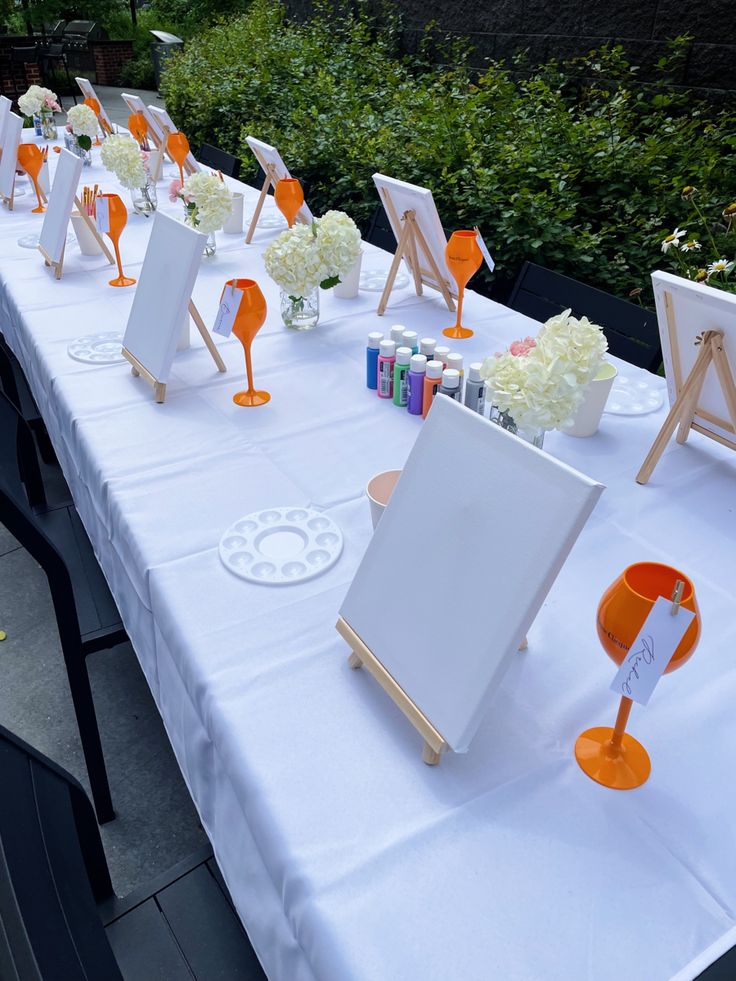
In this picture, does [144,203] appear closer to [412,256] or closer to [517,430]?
[412,256]

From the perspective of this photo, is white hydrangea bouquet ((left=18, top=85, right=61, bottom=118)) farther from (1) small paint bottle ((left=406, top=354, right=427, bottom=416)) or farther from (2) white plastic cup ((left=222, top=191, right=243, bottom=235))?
(1) small paint bottle ((left=406, top=354, right=427, bottom=416))

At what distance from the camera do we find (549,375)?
43.7 inches

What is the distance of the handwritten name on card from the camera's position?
0.65 metres

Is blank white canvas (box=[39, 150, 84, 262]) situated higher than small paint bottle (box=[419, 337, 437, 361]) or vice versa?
small paint bottle (box=[419, 337, 437, 361])

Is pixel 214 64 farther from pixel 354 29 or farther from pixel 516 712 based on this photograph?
pixel 516 712

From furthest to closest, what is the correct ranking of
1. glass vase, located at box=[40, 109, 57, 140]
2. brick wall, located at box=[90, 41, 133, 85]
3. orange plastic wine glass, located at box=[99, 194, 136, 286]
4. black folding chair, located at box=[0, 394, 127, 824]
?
1. brick wall, located at box=[90, 41, 133, 85]
2. glass vase, located at box=[40, 109, 57, 140]
3. orange plastic wine glass, located at box=[99, 194, 136, 286]
4. black folding chair, located at box=[0, 394, 127, 824]

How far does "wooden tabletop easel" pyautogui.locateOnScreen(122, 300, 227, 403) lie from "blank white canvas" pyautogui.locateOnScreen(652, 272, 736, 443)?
0.97 meters

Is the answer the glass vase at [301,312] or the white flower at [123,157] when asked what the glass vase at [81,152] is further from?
the glass vase at [301,312]

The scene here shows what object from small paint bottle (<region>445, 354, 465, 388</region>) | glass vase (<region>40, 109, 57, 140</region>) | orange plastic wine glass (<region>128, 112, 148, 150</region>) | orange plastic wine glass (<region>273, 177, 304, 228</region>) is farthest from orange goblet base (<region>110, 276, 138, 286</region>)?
glass vase (<region>40, 109, 57, 140</region>)

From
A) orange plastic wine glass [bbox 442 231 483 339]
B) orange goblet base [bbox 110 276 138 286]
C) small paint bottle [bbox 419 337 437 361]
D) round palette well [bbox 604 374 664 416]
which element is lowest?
orange goblet base [bbox 110 276 138 286]

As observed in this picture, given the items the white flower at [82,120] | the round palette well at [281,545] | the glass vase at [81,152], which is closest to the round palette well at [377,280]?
the round palette well at [281,545]

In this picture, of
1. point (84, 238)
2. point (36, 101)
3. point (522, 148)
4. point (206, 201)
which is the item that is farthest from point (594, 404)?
point (36, 101)

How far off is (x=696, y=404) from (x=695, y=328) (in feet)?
0.55

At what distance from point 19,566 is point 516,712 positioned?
1.85m
